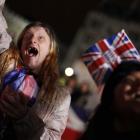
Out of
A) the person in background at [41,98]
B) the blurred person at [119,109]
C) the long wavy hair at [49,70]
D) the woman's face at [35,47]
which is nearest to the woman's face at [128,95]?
Result: the blurred person at [119,109]

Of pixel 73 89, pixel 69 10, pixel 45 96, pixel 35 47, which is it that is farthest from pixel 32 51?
pixel 69 10

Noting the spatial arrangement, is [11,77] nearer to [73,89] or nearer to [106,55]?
[106,55]

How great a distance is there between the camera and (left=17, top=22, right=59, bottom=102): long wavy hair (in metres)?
4.63

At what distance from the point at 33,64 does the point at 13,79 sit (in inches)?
11.9

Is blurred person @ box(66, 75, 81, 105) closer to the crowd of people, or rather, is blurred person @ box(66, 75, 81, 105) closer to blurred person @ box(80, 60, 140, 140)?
the crowd of people

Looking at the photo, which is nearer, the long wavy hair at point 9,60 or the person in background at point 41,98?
the person in background at point 41,98

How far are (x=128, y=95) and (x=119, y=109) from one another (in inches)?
3.2

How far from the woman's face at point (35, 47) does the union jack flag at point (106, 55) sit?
5.09 feet

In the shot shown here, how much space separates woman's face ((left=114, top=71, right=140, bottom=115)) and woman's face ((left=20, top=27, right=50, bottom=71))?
1.48 metres

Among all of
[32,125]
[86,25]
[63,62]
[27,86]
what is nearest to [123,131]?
[32,125]

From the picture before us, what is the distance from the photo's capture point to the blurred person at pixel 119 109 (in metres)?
3.36

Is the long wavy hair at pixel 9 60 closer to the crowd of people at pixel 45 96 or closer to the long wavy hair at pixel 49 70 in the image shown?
the crowd of people at pixel 45 96

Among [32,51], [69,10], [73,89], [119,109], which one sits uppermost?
[69,10]

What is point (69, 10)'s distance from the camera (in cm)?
4169
